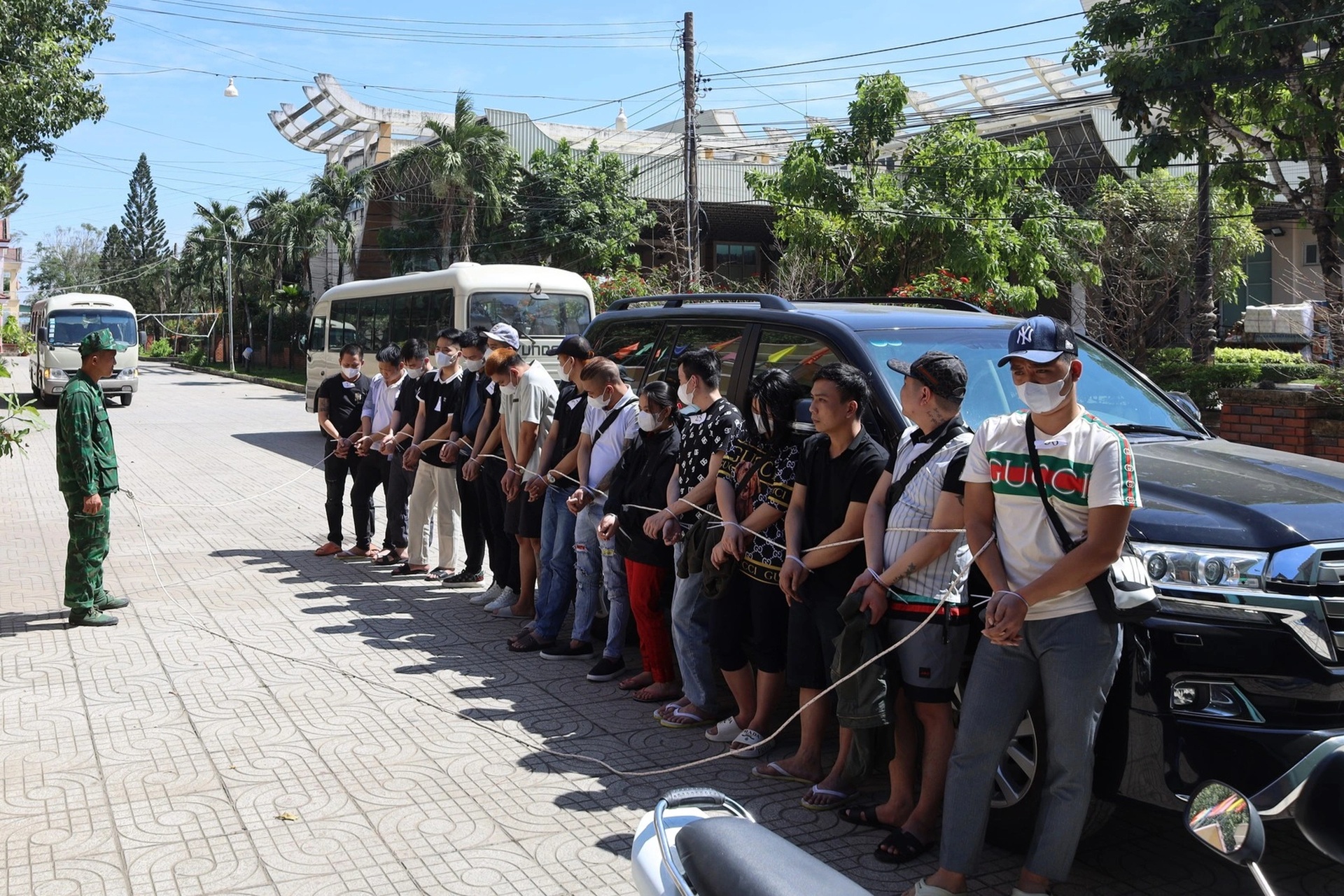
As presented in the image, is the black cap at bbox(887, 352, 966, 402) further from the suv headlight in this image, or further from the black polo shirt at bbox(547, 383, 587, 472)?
the black polo shirt at bbox(547, 383, 587, 472)

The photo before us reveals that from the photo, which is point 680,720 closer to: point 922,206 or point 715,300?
point 715,300

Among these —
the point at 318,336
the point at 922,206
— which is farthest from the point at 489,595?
the point at 318,336

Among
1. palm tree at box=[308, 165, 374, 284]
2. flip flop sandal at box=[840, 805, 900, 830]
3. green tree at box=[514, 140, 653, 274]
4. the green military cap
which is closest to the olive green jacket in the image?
the green military cap

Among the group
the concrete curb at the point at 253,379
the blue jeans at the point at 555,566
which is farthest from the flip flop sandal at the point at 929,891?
the concrete curb at the point at 253,379

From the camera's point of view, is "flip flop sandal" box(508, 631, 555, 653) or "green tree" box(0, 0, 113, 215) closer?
"flip flop sandal" box(508, 631, 555, 653)

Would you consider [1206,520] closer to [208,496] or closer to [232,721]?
[232,721]

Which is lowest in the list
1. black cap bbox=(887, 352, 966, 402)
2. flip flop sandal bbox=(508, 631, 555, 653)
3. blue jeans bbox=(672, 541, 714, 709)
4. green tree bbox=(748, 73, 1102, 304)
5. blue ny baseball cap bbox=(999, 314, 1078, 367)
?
flip flop sandal bbox=(508, 631, 555, 653)

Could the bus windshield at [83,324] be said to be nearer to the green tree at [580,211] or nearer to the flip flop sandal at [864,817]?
the green tree at [580,211]

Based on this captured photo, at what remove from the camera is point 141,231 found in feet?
363

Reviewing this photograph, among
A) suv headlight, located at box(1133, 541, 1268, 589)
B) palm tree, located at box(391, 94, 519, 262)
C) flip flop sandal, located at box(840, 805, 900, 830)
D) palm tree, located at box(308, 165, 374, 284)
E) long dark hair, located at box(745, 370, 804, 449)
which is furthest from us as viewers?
palm tree, located at box(308, 165, 374, 284)

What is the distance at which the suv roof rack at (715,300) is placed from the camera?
6.38 meters

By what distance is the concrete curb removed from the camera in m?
42.3

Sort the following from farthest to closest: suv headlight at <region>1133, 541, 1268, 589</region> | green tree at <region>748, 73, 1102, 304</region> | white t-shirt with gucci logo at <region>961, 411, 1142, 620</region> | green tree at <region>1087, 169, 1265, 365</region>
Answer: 1. green tree at <region>748, 73, 1102, 304</region>
2. green tree at <region>1087, 169, 1265, 365</region>
3. suv headlight at <region>1133, 541, 1268, 589</region>
4. white t-shirt with gucci logo at <region>961, 411, 1142, 620</region>

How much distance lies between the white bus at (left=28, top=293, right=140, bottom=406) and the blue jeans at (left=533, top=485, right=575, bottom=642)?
25188 millimetres
